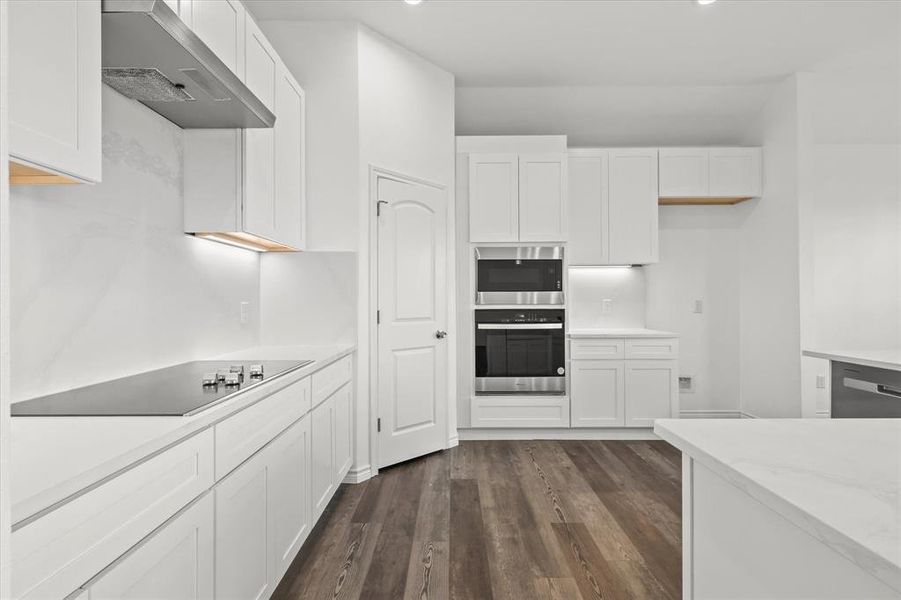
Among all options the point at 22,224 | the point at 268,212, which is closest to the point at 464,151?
the point at 268,212

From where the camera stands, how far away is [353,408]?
3.15 meters

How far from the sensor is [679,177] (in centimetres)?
438

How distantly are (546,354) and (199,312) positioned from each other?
2.66 meters

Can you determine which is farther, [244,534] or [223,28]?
[223,28]

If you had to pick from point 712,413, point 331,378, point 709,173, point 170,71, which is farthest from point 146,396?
point 712,413

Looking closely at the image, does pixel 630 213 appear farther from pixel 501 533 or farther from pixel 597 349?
pixel 501 533

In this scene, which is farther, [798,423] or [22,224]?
[22,224]

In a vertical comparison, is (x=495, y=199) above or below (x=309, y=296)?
above

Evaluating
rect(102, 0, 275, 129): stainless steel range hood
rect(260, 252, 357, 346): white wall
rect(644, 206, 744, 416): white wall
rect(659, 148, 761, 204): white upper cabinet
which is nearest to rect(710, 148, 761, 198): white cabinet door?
rect(659, 148, 761, 204): white upper cabinet

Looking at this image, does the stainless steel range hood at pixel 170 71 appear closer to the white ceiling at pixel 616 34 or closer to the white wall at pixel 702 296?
the white ceiling at pixel 616 34

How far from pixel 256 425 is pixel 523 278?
2.83 m

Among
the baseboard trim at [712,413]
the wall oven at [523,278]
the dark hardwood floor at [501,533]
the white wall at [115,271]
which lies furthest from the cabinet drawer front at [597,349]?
the white wall at [115,271]

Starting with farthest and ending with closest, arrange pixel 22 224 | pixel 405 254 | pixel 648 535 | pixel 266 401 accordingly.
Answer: pixel 405 254
pixel 648 535
pixel 266 401
pixel 22 224

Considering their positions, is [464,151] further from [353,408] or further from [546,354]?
[353,408]
